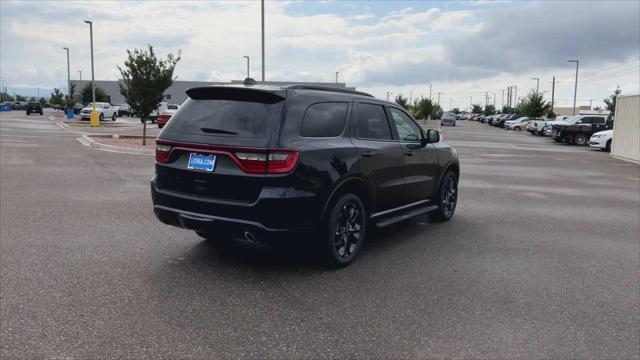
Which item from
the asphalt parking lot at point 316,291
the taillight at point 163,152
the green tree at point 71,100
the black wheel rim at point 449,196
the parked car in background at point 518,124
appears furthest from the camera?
the green tree at point 71,100

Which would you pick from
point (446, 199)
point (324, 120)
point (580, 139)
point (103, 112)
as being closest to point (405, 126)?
point (446, 199)

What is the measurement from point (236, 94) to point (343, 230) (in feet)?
5.71

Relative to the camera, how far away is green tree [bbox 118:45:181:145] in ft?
66.0

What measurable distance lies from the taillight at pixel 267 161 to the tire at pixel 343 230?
0.75 metres

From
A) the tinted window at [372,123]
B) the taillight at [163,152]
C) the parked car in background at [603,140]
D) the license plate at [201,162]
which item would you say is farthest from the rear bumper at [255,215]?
the parked car in background at [603,140]

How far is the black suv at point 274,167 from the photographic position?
489 cm

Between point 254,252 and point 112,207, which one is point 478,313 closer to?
point 254,252

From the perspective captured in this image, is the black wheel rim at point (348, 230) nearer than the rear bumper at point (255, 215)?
No

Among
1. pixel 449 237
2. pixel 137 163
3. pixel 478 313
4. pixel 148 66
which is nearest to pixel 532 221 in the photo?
pixel 449 237

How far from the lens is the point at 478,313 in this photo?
14.7 ft

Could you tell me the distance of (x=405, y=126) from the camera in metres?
7.01

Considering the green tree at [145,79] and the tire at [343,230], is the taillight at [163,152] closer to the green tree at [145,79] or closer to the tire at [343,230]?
the tire at [343,230]

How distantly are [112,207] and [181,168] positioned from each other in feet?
12.1

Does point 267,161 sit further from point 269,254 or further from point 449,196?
point 449,196
